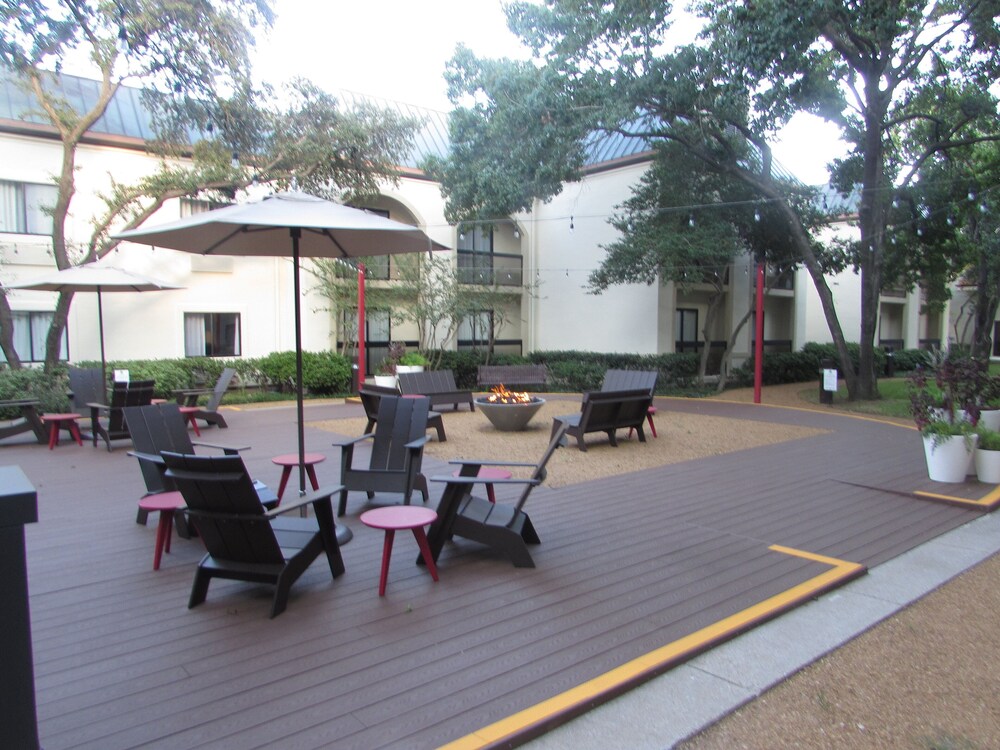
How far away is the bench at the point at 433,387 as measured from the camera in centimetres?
1299

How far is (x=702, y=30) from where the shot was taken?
14.1 metres

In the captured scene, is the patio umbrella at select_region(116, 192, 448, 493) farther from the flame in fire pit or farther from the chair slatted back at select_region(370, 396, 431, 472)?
the flame in fire pit

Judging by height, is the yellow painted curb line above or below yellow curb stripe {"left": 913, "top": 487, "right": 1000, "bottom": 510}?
below

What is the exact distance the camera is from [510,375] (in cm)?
1697

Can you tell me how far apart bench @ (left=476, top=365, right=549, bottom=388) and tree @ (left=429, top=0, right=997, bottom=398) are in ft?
12.7

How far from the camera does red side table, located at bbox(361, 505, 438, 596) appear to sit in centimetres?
442

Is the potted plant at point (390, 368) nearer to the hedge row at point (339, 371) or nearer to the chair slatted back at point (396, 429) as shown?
the hedge row at point (339, 371)

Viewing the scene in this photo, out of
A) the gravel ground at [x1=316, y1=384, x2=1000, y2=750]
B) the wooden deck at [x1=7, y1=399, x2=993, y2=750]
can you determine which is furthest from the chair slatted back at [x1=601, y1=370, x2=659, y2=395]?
the gravel ground at [x1=316, y1=384, x2=1000, y2=750]

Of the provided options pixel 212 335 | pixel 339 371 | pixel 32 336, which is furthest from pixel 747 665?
pixel 32 336

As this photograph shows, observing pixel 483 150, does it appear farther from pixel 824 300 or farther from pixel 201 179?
pixel 824 300

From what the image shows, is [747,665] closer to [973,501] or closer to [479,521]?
[479,521]

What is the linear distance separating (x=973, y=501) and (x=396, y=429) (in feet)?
18.9

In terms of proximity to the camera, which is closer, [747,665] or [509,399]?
[747,665]

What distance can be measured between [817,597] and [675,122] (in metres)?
14.0
